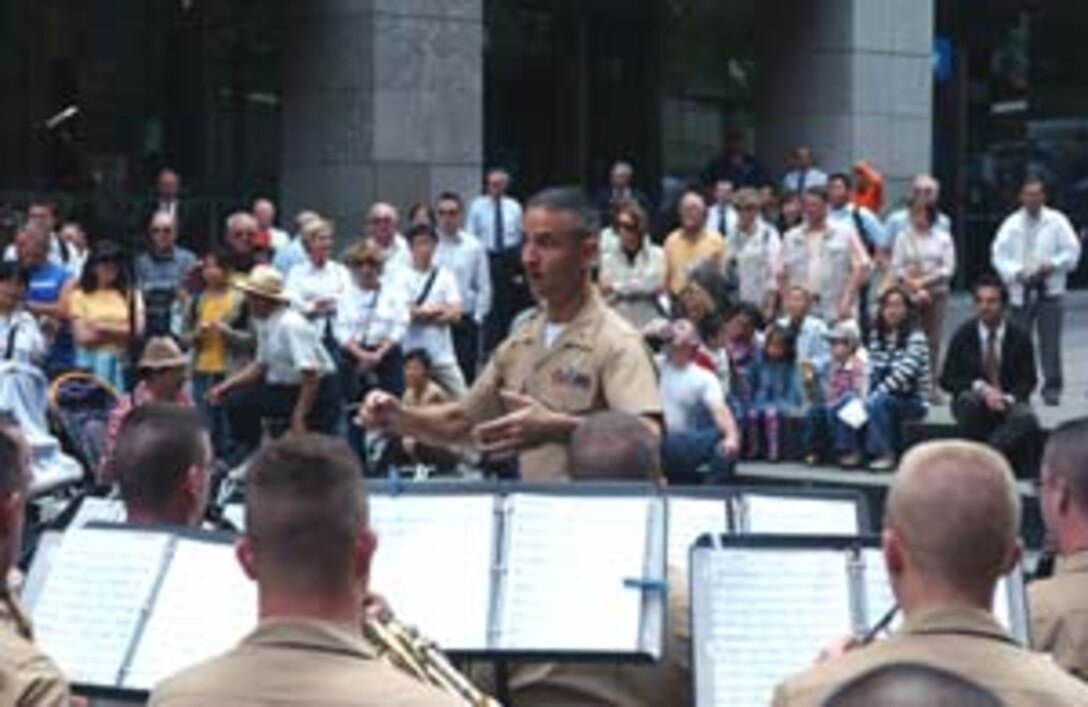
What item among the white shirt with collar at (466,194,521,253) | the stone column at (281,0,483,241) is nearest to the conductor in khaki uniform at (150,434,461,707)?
the white shirt with collar at (466,194,521,253)

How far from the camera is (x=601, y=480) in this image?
659 centimetres

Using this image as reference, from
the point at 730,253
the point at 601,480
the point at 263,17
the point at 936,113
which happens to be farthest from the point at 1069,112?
the point at 601,480

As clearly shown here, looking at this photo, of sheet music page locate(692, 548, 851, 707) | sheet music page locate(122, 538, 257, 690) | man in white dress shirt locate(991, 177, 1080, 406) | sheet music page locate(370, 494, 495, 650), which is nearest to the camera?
sheet music page locate(692, 548, 851, 707)

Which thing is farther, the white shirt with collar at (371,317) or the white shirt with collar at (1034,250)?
the white shirt with collar at (1034,250)

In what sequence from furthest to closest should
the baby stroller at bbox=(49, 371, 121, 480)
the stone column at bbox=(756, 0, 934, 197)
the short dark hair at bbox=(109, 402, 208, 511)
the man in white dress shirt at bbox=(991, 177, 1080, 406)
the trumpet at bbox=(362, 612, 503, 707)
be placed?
the stone column at bbox=(756, 0, 934, 197), the man in white dress shirt at bbox=(991, 177, 1080, 406), the baby stroller at bbox=(49, 371, 121, 480), the short dark hair at bbox=(109, 402, 208, 511), the trumpet at bbox=(362, 612, 503, 707)

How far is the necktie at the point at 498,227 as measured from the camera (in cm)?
2209

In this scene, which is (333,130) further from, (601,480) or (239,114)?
(601,480)

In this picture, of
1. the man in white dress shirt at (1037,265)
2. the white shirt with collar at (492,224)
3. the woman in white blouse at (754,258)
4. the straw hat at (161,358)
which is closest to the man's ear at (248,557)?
the straw hat at (161,358)

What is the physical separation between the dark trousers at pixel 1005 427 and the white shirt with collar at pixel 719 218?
5064mm

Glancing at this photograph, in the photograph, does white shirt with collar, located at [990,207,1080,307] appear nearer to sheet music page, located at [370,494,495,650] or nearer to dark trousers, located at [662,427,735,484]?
dark trousers, located at [662,427,735,484]

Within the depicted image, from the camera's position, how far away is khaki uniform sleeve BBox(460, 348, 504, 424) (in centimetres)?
804

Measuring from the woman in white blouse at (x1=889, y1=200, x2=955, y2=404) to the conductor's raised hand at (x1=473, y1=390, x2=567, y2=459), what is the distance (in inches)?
512

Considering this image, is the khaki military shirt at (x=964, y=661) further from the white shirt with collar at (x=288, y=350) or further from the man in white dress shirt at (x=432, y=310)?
the man in white dress shirt at (x=432, y=310)

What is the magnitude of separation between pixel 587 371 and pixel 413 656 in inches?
119
